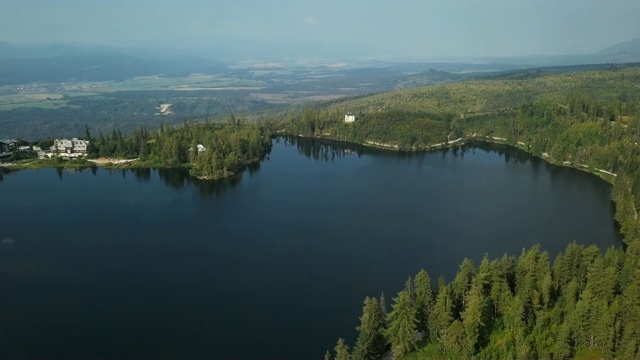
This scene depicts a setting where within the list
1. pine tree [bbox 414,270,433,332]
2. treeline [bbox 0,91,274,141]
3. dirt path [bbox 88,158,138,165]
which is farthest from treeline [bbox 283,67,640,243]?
treeline [bbox 0,91,274,141]

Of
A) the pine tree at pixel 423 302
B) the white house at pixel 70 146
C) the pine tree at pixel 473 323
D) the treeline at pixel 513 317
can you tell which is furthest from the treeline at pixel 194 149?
the pine tree at pixel 473 323

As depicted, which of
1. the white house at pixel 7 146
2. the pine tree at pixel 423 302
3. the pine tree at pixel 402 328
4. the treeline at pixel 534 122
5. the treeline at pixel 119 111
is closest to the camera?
the pine tree at pixel 402 328

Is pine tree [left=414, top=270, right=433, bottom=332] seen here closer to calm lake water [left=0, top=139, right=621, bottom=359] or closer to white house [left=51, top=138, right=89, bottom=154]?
calm lake water [left=0, top=139, right=621, bottom=359]

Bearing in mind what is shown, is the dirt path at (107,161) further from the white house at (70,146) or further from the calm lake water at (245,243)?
the calm lake water at (245,243)

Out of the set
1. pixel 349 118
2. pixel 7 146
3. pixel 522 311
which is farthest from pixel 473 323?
pixel 349 118

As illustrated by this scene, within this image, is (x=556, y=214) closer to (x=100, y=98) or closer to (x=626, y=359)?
(x=626, y=359)

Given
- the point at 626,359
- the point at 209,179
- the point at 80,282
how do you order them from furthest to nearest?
1. the point at 209,179
2. the point at 80,282
3. the point at 626,359

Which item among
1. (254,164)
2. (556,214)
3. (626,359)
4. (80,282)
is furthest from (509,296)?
(254,164)
